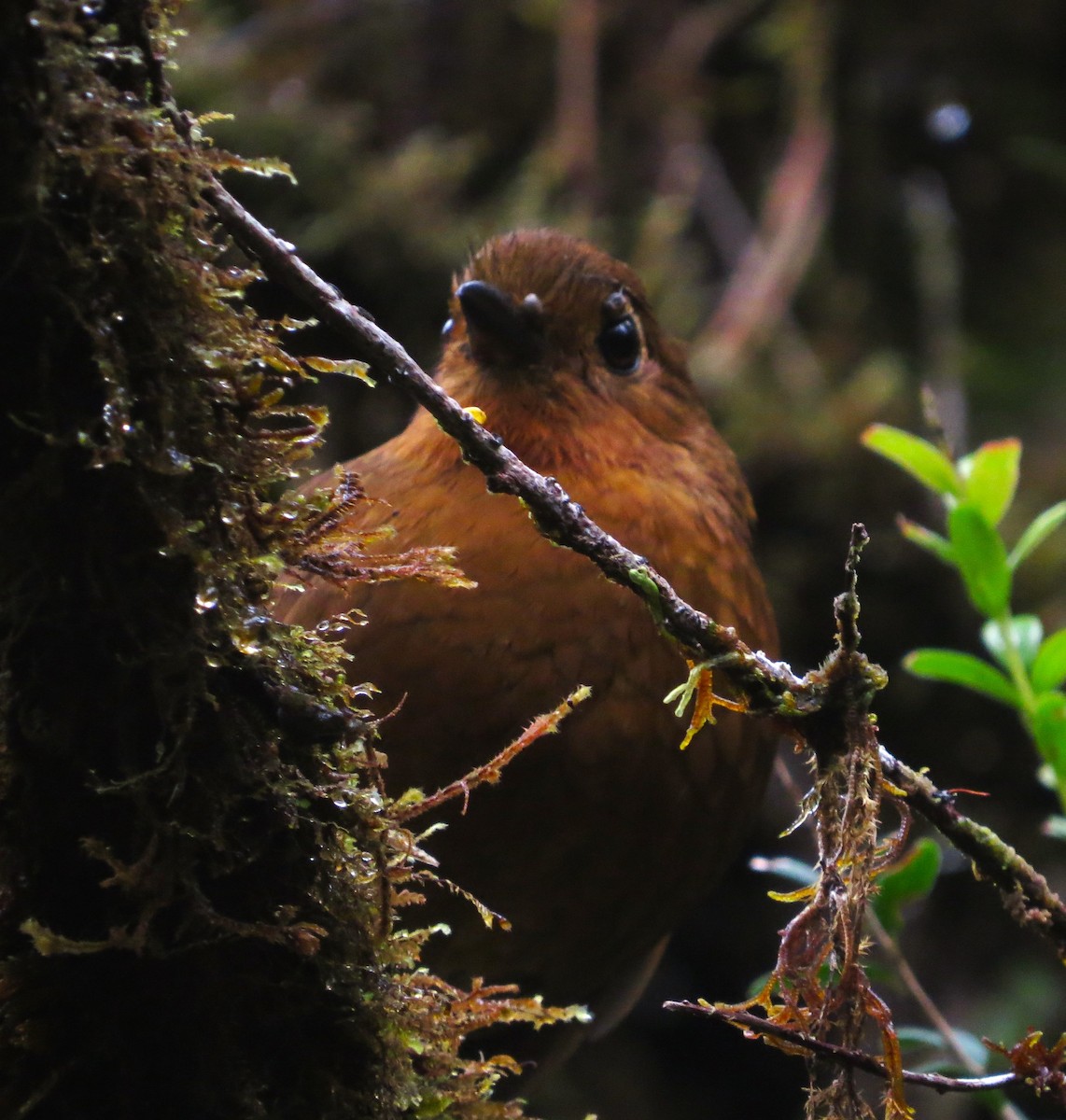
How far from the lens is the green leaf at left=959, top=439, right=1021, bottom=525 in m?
1.67

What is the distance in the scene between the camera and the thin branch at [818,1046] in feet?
3.50

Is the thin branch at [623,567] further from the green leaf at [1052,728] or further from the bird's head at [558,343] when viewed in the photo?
the bird's head at [558,343]

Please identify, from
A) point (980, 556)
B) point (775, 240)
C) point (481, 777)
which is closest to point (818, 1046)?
point (481, 777)

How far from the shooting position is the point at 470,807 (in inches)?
76.1

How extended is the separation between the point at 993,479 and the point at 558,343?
0.85 meters

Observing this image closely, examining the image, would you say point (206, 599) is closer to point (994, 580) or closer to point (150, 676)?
point (150, 676)

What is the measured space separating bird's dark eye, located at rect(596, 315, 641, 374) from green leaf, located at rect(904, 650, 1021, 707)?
901 mm

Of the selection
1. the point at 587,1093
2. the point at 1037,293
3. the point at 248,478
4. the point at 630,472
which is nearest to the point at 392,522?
the point at 630,472

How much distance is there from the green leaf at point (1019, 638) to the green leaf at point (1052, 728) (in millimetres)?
99

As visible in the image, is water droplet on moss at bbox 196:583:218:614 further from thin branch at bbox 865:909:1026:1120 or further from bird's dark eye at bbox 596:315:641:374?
bird's dark eye at bbox 596:315:641:374

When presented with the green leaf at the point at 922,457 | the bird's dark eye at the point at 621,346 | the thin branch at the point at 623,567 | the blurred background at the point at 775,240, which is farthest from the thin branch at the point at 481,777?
the blurred background at the point at 775,240

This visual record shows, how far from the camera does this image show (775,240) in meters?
4.41

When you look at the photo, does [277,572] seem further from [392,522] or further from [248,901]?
[392,522]

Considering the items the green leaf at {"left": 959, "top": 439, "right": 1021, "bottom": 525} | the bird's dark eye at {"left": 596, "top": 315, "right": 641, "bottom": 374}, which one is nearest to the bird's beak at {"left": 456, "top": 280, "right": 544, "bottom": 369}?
the bird's dark eye at {"left": 596, "top": 315, "right": 641, "bottom": 374}
